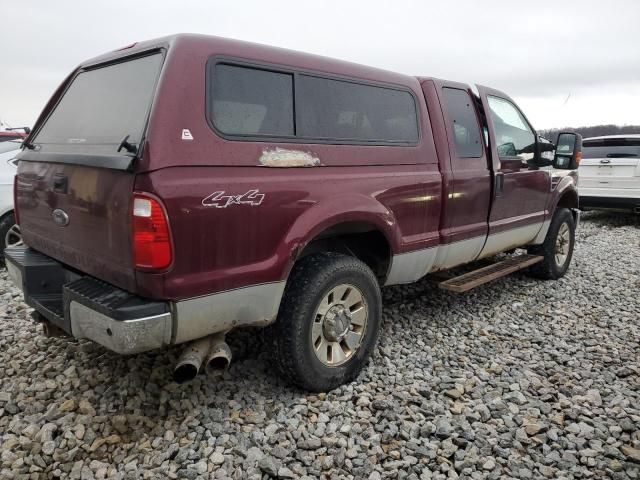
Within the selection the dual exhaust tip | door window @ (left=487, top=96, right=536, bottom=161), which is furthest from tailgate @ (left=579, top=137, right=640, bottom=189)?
the dual exhaust tip

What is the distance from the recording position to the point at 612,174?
344 inches

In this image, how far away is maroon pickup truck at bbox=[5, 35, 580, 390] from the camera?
2184 millimetres

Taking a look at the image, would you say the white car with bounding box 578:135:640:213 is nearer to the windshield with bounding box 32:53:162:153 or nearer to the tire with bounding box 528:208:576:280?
the tire with bounding box 528:208:576:280

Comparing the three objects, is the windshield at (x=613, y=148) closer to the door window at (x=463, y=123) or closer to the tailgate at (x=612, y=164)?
the tailgate at (x=612, y=164)

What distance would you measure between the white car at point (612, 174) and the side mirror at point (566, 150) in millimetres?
4645

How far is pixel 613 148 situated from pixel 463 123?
6634 mm

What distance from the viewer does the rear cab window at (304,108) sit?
242cm

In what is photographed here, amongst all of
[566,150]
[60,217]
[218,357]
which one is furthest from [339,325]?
[566,150]

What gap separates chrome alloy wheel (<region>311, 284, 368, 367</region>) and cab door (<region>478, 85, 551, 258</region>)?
1.70 meters

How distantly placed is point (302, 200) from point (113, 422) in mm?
1583

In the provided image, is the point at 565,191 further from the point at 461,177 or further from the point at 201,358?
the point at 201,358

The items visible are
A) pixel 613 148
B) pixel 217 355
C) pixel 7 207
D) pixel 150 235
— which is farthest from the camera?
pixel 613 148

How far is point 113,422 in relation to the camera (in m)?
2.60

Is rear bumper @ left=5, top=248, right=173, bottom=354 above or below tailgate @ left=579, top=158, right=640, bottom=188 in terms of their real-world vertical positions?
below
